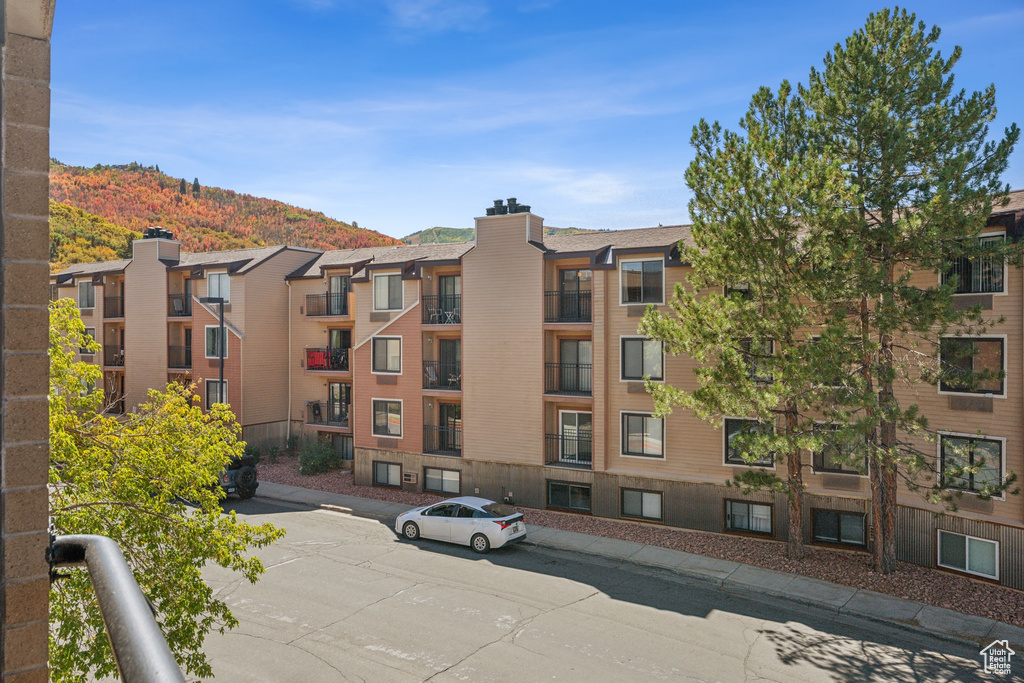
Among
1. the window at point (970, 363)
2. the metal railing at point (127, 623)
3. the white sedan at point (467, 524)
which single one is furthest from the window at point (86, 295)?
the metal railing at point (127, 623)

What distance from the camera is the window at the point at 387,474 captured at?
1116 inches

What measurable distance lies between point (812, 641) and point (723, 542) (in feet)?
21.4

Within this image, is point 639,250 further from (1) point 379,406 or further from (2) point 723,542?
(1) point 379,406

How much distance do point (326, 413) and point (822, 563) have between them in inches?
978

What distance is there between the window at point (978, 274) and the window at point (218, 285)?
3210cm

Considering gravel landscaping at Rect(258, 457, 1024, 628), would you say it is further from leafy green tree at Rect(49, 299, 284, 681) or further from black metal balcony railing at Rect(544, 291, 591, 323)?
leafy green tree at Rect(49, 299, 284, 681)

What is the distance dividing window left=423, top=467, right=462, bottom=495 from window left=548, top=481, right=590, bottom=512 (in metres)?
4.14

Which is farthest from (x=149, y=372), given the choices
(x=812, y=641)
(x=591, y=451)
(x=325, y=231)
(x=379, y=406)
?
(x=325, y=231)

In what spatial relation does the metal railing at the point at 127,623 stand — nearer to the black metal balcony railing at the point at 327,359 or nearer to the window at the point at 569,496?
the window at the point at 569,496

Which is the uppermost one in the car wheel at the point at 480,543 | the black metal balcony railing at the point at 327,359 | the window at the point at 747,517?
the black metal balcony railing at the point at 327,359

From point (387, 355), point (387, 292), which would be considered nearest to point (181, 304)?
point (387, 292)

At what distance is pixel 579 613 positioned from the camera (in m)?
15.8

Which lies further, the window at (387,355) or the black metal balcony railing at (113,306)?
the black metal balcony railing at (113,306)

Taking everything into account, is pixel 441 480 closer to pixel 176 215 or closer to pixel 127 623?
pixel 127 623
